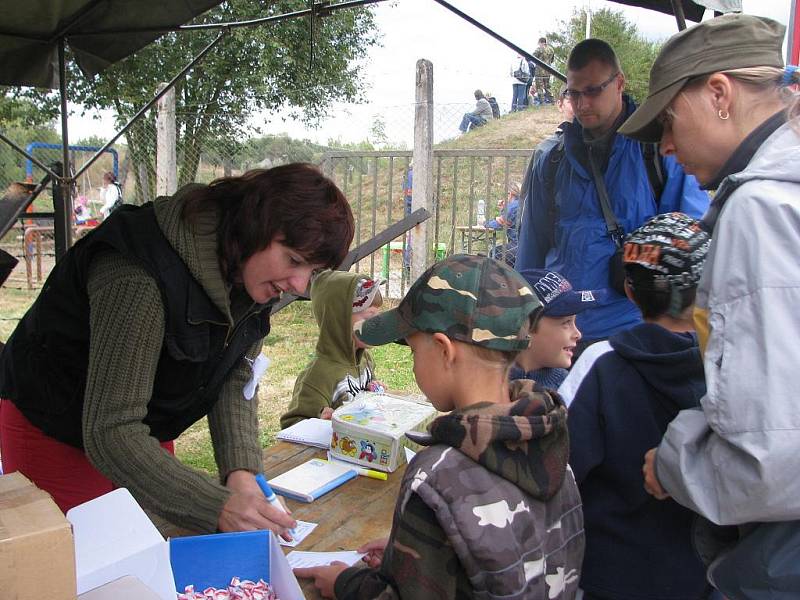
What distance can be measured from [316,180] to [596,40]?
1621 mm

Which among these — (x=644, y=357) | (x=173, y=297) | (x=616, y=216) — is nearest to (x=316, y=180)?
(x=173, y=297)

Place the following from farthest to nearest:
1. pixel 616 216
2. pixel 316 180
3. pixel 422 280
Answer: pixel 616 216 → pixel 316 180 → pixel 422 280

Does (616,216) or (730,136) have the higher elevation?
(730,136)

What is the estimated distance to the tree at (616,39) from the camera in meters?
17.3

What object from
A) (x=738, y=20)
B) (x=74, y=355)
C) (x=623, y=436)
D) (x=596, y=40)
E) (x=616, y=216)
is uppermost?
(x=596, y=40)

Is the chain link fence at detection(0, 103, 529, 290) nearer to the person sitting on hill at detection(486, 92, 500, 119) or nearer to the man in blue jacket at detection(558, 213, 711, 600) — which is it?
the person sitting on hill at detection(486, 92, 500, 119)

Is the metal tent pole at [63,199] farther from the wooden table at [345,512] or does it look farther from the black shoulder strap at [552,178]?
the black shoulder strap at [552,178]

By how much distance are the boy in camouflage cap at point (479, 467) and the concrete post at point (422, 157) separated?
5415 mm

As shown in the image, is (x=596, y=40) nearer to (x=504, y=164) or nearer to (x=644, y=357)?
(x=644, y=357)

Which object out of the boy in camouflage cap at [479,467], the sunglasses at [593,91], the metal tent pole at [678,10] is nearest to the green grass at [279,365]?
the sunglasses at [593,91]

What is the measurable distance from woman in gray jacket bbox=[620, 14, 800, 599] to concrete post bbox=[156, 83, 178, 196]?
7.05 meters

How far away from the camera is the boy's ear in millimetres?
1110

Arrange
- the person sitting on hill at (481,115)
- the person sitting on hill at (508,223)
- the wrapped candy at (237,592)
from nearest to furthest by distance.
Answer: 1. the wrapped candy at (237,592)
2. the person sitting on hill at (508,223)
3. the person sitting on hill at (481,115)

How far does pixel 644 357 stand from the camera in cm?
137
